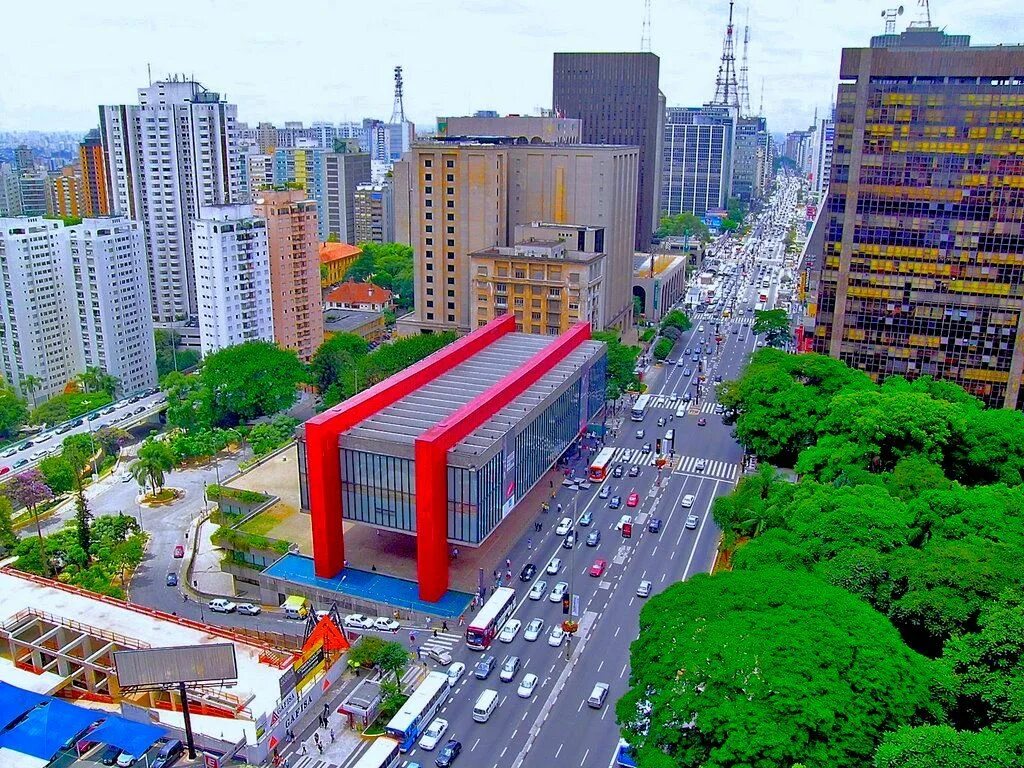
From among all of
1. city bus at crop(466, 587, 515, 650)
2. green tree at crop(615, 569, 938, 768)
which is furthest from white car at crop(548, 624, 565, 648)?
green tree at crop(615, 569, 938, 768)

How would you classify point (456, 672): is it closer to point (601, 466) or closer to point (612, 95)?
point (601, 466)

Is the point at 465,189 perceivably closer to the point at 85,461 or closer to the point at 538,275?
the point at 538,275

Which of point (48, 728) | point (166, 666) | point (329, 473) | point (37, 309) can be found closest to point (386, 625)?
point (329, 473)

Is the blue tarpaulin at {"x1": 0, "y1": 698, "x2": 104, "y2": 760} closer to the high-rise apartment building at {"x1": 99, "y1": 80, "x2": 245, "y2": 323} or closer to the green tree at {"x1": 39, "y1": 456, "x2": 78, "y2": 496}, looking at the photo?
the green tree at {"x1": 39, "y1": 456, "x2": 78, "y2": 496}

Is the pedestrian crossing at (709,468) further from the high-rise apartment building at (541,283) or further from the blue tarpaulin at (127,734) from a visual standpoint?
the blue tarpaulin at (127,734)

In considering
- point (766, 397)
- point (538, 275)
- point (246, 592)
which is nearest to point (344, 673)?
point (246, 592)

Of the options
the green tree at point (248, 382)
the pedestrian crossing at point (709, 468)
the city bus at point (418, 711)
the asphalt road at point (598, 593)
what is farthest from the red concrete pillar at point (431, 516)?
the green tree at point (248, 382)

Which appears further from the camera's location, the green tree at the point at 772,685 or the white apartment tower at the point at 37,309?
the white apartment tower at the point at 37,309
